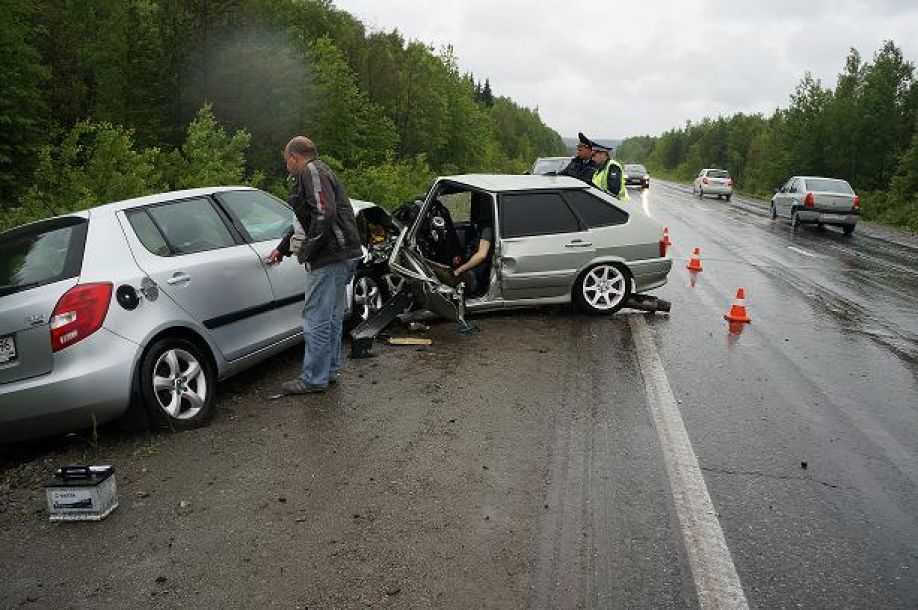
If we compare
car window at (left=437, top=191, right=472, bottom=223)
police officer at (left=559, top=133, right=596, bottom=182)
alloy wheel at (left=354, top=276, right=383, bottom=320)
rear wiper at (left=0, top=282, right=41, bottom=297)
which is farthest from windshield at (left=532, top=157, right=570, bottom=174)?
rear wiper at (left=0, top=282, right=41, bottom=297)

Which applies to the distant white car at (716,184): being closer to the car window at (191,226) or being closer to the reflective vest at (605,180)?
the reflective vest at (605,180)

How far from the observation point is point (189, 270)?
488cm

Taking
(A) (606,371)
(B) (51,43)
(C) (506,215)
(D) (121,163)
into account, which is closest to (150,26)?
(B) (51,43)

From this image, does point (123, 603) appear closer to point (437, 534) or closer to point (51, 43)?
point (437, 534)

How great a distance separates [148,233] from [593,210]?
194 inches

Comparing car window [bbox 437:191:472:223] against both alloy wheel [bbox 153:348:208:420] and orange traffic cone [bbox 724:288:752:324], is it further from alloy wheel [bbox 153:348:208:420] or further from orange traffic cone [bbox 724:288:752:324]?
alloy wheel [bbox 153:348:208:420]

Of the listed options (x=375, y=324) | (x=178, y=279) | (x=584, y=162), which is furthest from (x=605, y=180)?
(x=178, y=279)

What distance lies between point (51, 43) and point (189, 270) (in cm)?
3166

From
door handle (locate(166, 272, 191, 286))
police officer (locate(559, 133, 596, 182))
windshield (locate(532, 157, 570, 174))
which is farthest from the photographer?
windshield (locate(532, 157, 570, 174))

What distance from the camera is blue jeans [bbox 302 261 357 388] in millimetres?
5258

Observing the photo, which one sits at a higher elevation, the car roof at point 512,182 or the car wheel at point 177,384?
the car roof at point 512,182

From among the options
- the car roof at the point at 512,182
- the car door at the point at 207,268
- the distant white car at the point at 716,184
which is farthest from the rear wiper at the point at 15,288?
the distant white car at the point at 716,184

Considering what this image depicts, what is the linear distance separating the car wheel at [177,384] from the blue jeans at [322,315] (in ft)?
2.50

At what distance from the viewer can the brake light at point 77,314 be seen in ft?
13.5
